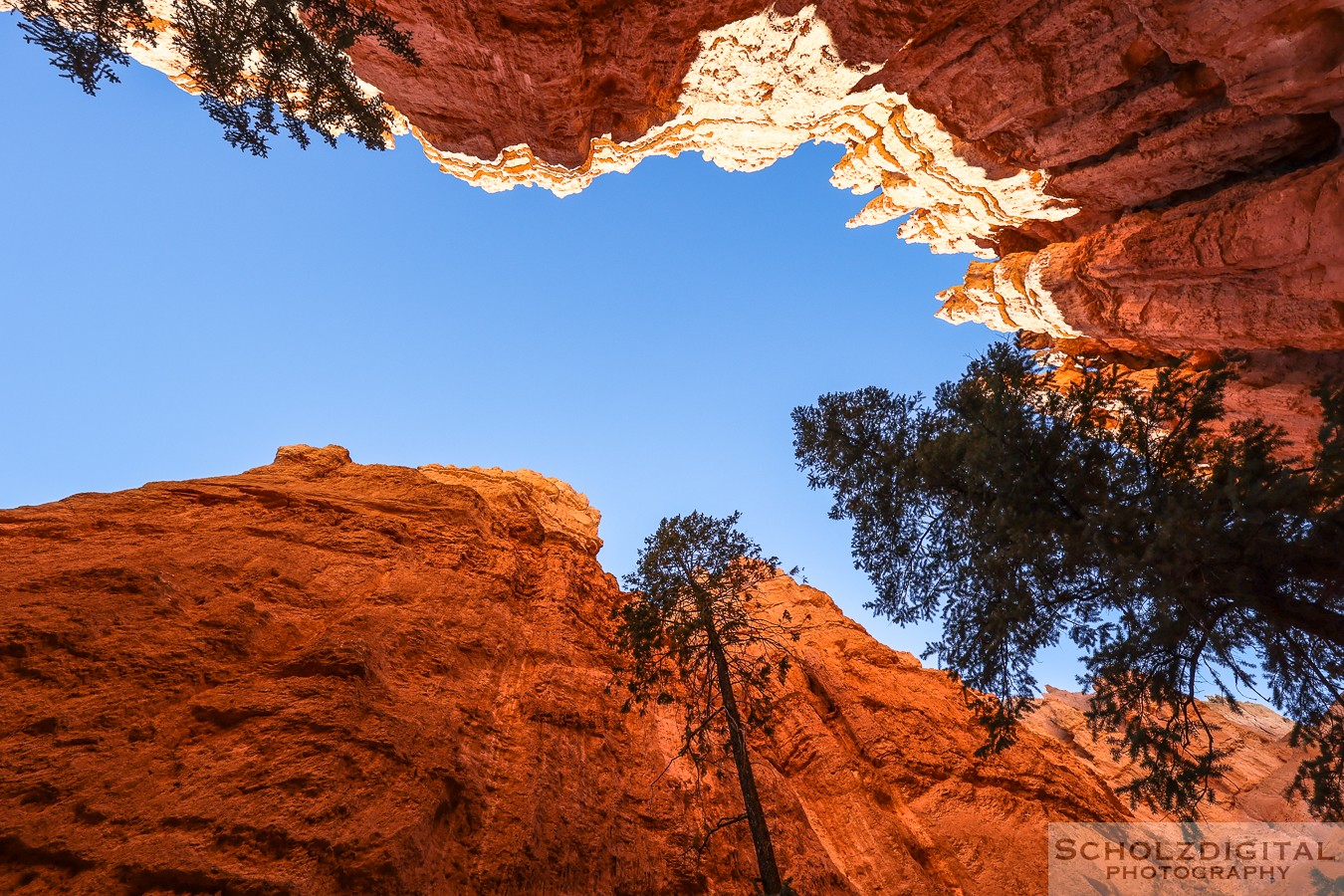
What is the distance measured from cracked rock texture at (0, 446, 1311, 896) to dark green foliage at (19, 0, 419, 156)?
30.2 feet

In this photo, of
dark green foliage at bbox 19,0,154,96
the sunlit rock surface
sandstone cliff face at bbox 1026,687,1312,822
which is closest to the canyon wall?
the sunlit rock surface

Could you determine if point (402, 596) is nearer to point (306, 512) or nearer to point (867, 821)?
point (306, 512)

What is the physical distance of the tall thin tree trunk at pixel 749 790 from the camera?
407 inches

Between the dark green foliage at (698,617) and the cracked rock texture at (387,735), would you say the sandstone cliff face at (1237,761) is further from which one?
the dark green foliage at (698,617)

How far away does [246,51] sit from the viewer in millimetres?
9336

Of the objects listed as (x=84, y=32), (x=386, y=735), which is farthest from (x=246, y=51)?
(x=386, y=735)

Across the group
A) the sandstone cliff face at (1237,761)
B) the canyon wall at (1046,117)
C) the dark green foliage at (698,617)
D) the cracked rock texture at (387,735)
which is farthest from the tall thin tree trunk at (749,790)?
the sandstone cliff face at (1237,761)

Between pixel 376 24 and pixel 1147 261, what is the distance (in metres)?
19.9

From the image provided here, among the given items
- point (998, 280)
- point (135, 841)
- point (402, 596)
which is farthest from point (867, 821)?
point (998, 280)

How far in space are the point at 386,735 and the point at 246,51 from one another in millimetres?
12017

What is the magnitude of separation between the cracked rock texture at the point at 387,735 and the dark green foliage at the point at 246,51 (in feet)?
30.2

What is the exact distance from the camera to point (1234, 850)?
58.5ft

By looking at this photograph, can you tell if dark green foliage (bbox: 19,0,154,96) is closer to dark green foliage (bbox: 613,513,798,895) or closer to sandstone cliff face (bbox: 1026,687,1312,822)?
dark green foliage (bbox: 613,513,798,895)

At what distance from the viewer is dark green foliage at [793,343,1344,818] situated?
8.94 m
